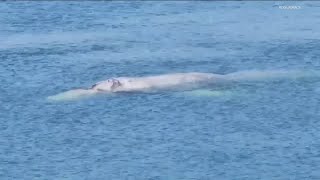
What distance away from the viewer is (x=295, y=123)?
139 ft

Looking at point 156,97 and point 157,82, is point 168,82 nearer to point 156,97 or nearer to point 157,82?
point 157,82

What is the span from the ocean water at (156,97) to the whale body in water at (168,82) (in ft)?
2.81

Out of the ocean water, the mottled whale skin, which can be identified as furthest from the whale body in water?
the ocean water

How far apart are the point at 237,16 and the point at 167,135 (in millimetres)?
24335

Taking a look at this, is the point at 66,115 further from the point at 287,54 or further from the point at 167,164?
the point at 287,54

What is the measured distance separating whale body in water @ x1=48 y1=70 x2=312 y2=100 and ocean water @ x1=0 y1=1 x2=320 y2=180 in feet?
2.81

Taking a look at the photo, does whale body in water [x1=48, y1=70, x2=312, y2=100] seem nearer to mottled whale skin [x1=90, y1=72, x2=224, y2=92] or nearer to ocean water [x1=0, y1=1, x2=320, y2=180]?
mottled whale skin [x1=90, y1=72, x2=224, y2=92]

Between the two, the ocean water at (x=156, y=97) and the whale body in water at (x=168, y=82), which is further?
the whale body in water at (x=168, y=82)

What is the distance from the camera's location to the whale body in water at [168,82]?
156 feet

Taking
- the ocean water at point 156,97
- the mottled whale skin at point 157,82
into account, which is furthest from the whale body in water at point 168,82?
the ocean water at point 156,97

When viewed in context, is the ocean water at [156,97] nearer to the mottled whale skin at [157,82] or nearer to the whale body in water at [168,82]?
the whale body in water at [168,82]

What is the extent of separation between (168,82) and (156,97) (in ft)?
7.83

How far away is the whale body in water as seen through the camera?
4744 centimetres

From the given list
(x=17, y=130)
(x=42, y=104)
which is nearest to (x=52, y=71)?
(x=42, y=104)
